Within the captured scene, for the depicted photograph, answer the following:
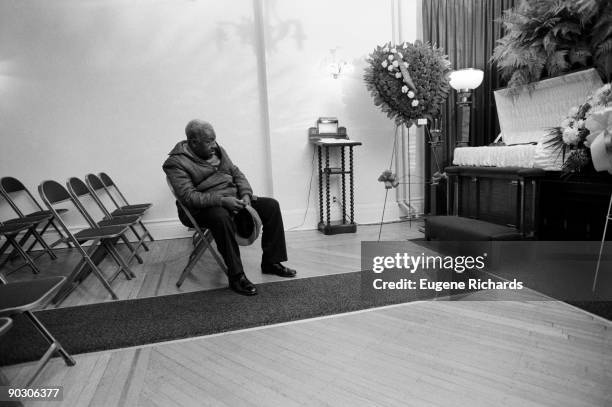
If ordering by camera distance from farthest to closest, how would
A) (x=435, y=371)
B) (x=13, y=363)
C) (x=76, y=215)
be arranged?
(x=76, y=215) → (x=13, y=363) → (x=435, y=371)

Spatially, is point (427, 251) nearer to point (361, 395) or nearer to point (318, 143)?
point (318, 143)

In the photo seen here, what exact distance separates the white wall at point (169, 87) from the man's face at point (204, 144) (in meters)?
1.77

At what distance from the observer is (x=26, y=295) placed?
1.62 m

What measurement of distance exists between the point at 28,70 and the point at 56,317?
3.31m

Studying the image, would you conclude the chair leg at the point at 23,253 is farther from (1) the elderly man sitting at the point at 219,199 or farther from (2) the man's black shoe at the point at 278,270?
(2) the man's black shoe at the point at 278,270

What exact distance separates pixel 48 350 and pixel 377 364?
61.0 inches

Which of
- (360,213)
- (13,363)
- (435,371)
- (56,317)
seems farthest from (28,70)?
(435,371)

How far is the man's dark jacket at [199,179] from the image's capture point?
286cm

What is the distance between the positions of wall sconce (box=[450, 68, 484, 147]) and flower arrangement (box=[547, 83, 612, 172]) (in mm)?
1671

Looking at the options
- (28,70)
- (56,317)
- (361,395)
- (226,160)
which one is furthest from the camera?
(28,70)

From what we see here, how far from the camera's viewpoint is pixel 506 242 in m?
2.79

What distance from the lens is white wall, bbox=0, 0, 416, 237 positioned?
4.37m

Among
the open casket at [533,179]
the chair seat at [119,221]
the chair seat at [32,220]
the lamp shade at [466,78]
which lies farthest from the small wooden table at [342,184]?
the chair seat at [32,220]

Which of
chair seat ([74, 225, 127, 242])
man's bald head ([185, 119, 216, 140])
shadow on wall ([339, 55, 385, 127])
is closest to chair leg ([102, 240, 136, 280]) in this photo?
chair seat ([74, 225, 127, 242])
